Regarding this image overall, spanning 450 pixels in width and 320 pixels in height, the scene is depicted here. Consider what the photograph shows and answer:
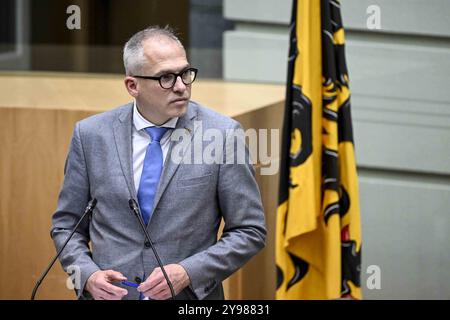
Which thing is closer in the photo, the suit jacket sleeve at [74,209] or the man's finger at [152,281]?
the man's finger at [152,281]

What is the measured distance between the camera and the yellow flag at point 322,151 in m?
3.77

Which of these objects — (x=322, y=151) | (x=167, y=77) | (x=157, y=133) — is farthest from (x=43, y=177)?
(x=167, y=77)

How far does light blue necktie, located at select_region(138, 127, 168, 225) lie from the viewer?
305 cm

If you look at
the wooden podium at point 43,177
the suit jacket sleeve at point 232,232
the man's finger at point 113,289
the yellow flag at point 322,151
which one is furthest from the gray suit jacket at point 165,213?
the wooden podium at point 43,177

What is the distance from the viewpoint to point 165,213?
10.0ft

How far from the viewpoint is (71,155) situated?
3.13 metres

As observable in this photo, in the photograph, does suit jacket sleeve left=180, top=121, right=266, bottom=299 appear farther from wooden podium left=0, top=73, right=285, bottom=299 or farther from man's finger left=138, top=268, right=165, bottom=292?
wooden podium left=0, top=73, right=285, bottom=299

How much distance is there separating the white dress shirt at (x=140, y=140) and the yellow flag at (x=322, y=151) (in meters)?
0.83

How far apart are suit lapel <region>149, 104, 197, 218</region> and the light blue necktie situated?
2 cm

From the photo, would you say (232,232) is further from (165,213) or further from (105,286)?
(105,286)

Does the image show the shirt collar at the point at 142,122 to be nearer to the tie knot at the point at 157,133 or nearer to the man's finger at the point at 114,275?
the tie knot at the point at 157,133

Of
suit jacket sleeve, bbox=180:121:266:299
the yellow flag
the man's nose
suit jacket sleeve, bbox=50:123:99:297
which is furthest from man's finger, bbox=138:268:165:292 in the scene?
the yellow flag

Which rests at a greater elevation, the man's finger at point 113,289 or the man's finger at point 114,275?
the man's finger at point 114,275
